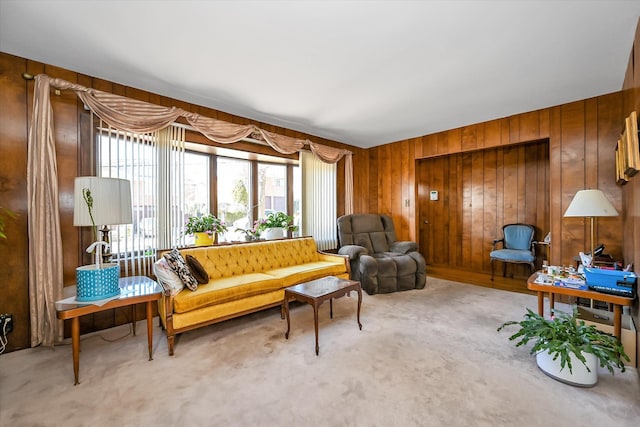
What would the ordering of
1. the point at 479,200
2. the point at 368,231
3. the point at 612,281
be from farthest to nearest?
the point at 479,200
the point at 368,231
the point at 612,281

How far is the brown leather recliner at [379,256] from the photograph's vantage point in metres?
3.95

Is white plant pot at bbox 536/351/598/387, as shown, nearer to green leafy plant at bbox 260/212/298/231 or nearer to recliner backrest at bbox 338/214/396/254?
recliner backrest at bbox 338/214/396/254

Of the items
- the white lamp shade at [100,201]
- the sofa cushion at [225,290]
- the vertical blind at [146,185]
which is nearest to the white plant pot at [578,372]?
the sofa cushion at [225,290]

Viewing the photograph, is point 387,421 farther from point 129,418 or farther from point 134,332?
point 134,332

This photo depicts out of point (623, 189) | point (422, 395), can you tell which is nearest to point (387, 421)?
point (422, 395)

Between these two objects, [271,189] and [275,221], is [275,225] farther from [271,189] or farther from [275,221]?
[271,189]

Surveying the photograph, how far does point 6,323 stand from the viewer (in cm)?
230

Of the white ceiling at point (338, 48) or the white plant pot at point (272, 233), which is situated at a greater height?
the white ceiling at point (338, 48)

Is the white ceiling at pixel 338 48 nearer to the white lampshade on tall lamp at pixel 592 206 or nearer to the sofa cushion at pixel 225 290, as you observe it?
the white lampshade on tall lamp at pixel 592 206

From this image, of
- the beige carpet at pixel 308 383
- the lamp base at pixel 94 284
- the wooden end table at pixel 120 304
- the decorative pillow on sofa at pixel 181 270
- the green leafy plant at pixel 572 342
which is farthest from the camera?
the decorative pillow on sofa at pixel 181 270

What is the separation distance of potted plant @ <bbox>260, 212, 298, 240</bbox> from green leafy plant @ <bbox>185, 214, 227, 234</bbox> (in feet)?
2.22

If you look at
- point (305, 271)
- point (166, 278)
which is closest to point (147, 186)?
point (166, 278)

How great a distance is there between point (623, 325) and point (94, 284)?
165 inches

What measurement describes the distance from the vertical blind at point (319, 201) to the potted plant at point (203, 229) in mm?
1549
